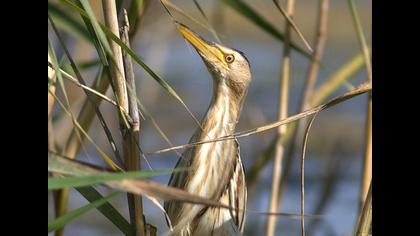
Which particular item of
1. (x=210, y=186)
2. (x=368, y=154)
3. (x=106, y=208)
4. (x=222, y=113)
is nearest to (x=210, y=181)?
(x=210, y=186)

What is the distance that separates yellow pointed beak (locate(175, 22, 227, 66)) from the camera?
2.57 meters

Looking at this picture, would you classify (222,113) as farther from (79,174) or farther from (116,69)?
(79,174)

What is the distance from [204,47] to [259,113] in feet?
10.8

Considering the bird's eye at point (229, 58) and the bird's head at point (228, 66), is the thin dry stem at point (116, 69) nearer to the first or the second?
the bird's head at point (228, 66)

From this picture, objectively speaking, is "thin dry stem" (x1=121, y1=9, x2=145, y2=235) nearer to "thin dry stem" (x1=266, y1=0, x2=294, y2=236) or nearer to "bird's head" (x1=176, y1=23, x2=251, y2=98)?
"bird's head" (x1=176, y1=23, x2=251, y2=98)

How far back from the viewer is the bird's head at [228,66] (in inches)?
109

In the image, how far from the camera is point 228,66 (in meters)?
2.85

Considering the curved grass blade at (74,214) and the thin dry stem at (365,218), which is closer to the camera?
the curved grass blade at (74,214)

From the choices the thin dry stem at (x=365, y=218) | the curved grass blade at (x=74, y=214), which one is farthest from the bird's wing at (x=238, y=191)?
the curved grass blade at (x=74, y=214)

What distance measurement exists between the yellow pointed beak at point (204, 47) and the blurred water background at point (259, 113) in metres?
0.33

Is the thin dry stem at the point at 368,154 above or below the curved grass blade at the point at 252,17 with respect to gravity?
below

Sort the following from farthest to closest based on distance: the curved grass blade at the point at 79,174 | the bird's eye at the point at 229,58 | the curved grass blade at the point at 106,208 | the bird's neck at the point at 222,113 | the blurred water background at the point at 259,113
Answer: the blurred water background at the point at 259,113 → the bird's eye at the point at 229,58 → the bird's neck at the point at 222,113 → the curved grass blade at the point at 106,208 → the curved grass blade at the point at 79,174
